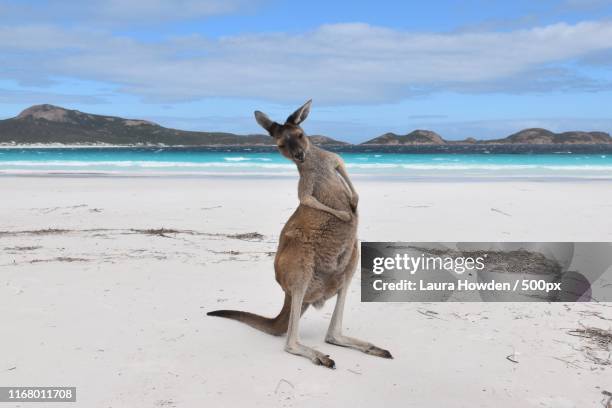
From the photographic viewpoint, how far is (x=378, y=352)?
305cm

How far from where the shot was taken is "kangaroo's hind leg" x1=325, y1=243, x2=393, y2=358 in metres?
3.05

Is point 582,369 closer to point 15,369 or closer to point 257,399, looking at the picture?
point 257,399

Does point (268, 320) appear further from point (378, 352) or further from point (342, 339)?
point (378, 352)

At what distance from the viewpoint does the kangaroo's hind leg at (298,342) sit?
115 inches

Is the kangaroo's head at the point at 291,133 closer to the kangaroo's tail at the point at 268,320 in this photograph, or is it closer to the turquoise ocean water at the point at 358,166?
the kangaroo's tail at the point at 268,320

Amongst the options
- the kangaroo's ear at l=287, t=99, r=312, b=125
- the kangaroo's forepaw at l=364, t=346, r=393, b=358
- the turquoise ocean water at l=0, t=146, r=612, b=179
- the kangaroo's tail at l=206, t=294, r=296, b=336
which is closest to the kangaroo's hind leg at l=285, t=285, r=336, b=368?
the kangaroo's tail at l=206, t=294, r=296, b=336

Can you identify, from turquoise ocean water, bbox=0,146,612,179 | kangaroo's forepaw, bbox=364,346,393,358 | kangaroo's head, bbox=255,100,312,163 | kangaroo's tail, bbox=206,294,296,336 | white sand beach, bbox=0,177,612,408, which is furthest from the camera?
turquoise ocean water, bbox=0,146,612,179

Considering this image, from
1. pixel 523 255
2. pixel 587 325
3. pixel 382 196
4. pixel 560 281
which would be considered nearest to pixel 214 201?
pixel 382 196

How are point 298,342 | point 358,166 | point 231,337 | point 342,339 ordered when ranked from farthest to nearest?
point 358,166 → point 231,337 → point 342,339 → point 298,342

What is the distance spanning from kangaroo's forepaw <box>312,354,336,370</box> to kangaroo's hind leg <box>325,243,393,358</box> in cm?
27

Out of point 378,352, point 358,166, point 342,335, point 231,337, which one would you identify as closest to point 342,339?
point 342,335

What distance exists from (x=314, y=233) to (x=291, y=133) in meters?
0.53

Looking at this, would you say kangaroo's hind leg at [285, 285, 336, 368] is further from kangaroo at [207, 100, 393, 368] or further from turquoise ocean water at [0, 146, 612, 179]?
turquoise ocean water at [0, 146, 612, 179]

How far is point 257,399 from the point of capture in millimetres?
2543
